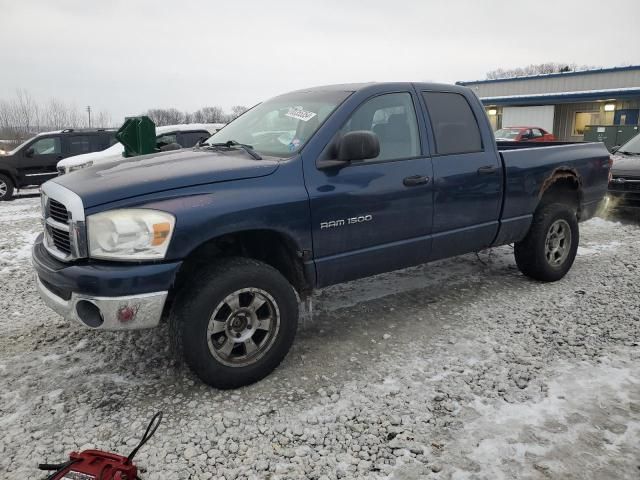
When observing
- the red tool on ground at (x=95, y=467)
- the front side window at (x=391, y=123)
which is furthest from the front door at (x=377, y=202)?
the red tool on ground at (x=95, y=467)

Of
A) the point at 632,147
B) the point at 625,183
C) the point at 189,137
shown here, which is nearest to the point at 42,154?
the point at 189,137

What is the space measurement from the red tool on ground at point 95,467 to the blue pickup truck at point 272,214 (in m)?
0.67

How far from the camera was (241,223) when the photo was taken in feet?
9.91

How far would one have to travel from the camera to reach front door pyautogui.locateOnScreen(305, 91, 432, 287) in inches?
134

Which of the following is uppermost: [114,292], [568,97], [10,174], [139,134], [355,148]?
[568,97]

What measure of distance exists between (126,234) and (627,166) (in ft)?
27.6

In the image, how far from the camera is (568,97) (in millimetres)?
29766

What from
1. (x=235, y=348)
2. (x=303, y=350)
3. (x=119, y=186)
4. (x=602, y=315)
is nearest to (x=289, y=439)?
(x=235, y=348)

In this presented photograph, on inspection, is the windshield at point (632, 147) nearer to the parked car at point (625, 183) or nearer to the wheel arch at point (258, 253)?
the parked car at point (625, 183)

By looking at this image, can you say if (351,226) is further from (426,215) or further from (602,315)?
(602,315)

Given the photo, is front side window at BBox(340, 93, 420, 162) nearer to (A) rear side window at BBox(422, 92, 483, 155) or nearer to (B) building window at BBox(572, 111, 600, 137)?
(A) rear side window at BBox(422, 92, 483, 155)

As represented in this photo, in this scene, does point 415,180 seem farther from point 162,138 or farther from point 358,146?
point 162,138

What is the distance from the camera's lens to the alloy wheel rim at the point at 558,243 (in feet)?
16.4

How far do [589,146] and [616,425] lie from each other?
360cm
